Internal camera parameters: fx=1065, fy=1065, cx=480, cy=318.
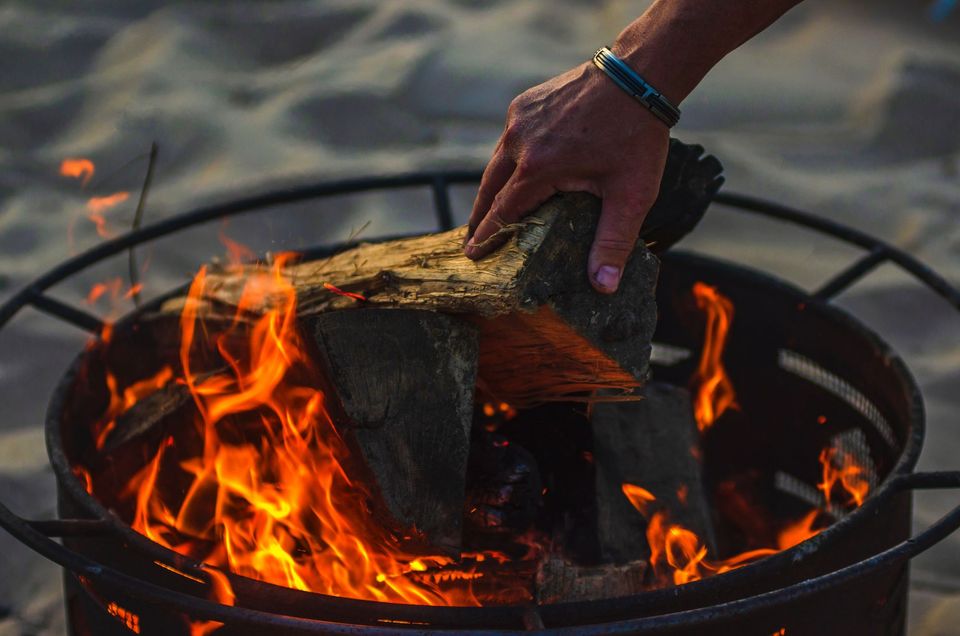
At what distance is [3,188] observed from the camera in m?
3.84

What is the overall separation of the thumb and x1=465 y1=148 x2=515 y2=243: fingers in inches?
6.6

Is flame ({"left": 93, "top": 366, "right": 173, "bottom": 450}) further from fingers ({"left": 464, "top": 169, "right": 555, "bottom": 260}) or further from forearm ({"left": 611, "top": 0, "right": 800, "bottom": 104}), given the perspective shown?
forearm ({"left": 611, "top": 0, "right": 800, "bottom": 104})

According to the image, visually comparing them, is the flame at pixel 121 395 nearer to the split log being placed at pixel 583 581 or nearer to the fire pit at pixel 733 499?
the fire pit at pixel 733 499

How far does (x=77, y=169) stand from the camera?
380cm

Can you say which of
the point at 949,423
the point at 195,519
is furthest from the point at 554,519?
the point at 949,423

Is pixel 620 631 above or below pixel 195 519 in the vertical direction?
below

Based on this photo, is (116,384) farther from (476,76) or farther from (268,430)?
(476,76)

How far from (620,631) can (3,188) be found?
131 inches

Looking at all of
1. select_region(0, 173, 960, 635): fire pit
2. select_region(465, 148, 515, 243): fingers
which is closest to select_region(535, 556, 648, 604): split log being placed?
select_region(0, 173, 960, 635): fire pit

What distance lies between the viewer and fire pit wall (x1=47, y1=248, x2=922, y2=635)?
4.32ft

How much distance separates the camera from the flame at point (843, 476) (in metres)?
2.00

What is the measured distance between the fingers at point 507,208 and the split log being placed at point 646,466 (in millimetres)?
467

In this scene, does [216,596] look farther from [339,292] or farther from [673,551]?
[673,551]

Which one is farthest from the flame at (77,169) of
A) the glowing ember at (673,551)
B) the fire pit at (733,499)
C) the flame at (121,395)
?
the glowing ember at (673,551)
